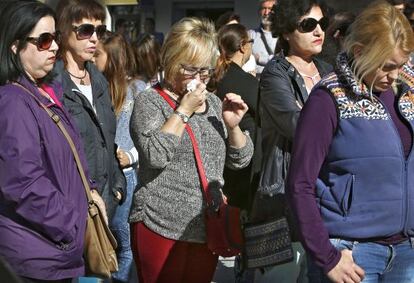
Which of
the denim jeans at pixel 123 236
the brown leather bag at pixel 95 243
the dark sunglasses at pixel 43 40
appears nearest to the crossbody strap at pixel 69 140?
the brown leather bag at pixel 95 243

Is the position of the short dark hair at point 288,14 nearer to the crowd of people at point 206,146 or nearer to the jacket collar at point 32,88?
the crowd of people at point 206,146

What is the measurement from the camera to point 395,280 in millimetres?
3480

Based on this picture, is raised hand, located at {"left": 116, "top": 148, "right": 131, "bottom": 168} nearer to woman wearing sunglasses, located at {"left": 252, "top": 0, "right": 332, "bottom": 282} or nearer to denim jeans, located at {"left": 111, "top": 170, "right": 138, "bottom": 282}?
denim jeans, located at {"left": 111, "top": 170, "right": 138, "bottom": 282}

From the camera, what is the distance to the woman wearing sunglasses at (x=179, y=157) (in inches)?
167

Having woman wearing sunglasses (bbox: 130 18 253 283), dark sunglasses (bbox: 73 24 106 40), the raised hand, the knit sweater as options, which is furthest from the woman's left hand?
the raised hand

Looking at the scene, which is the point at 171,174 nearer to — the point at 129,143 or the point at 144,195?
the point at 144,195

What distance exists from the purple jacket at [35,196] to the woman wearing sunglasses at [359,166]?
99cm

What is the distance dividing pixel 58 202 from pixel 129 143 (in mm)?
2664

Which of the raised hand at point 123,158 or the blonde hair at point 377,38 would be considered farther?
the raised hand at point 123,158

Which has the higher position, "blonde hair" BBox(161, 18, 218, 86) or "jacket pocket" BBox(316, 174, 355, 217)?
"blonde hair" BBox(161, 18, 218, 86)

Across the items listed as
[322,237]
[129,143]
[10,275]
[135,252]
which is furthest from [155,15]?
[10,275]

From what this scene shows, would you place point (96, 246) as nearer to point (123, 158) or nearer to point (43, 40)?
point (43, 40)

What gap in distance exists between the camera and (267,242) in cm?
402

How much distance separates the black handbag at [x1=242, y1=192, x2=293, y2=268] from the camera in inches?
156
